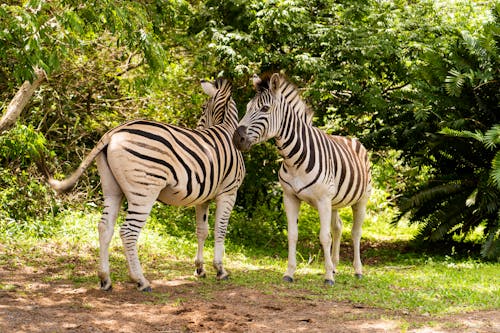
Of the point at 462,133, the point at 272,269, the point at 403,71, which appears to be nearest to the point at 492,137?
the point at 462,133

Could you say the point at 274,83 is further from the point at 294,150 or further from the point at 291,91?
the point at 294,150

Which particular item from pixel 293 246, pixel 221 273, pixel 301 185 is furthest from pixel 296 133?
pixel 221 273

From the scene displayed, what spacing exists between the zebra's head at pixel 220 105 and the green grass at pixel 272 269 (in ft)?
6.97

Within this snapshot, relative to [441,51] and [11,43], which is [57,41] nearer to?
[11,43]

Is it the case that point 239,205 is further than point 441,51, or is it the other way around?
point 239,205

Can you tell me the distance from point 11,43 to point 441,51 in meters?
7.57

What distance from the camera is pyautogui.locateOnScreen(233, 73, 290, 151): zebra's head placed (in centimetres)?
764

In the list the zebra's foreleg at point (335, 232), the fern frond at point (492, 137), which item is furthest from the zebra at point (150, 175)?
the fern frond at point (492, 137)

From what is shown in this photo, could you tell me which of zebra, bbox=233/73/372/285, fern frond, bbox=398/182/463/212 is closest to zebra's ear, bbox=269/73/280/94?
zebra, bbox=233/73/372/285

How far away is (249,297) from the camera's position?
702 centimetres

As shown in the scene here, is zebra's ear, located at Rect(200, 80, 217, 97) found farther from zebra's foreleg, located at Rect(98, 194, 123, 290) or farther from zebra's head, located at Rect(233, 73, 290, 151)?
zebra's foreleg, located at Rect(98, 194, 123, 290)

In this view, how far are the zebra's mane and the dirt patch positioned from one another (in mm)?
2406

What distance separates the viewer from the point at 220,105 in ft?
29.8

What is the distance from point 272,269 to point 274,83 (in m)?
2.87
